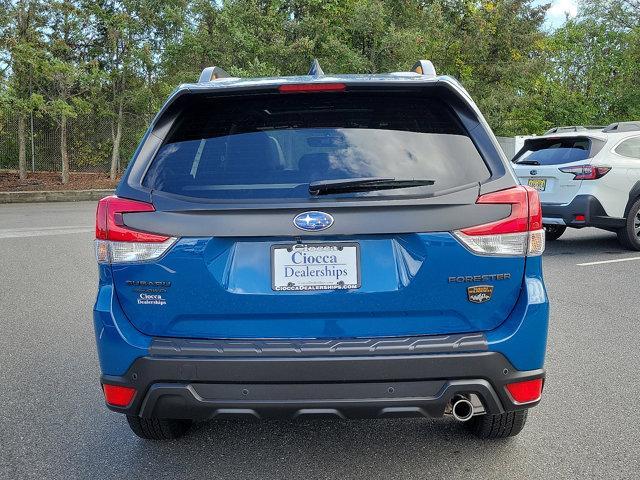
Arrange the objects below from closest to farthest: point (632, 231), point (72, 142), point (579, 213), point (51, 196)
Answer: point (579, 213) → point (632, 231) → point (51, 196) → point (72, 142)

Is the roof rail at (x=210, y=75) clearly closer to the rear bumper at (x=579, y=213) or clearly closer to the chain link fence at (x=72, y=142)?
the rear bumper at (x=579, y=213)

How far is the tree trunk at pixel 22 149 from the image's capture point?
73.7 feet

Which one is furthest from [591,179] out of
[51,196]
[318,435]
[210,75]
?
[51,196]

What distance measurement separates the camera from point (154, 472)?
3135 millimetres

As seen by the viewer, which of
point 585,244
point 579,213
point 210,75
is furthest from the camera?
point 585,244

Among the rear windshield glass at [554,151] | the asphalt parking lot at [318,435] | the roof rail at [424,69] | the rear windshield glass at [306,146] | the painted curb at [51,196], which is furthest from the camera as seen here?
the painted curb at [51,196]

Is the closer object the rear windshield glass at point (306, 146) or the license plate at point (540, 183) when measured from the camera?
the rear windshield glass at point (306, 146)

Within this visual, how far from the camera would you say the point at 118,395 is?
289cm

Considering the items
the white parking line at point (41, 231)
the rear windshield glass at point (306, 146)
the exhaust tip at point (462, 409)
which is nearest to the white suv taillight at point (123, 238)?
the rear windshield glass at point (306, 146)

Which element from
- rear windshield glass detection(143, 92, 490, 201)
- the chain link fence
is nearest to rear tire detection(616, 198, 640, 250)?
rear windshield glass detection(143, 92, 490, 201)

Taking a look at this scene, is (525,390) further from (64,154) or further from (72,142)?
(72,142)

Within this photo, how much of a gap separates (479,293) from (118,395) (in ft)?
5.18

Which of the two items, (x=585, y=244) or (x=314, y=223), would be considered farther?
(x=585, y=244)

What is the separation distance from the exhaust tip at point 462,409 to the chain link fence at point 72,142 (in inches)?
867
